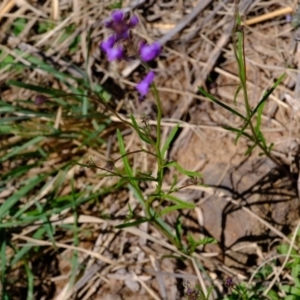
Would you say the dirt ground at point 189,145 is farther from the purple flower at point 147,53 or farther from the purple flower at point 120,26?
the purple flower at point 120,26

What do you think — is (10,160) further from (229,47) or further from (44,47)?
(229,47)

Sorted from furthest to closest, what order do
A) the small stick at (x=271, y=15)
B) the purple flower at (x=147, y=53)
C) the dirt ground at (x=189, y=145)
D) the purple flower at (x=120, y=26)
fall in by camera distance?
1. the small stick at (x=271, y=15)
2. the dirt ground at (x=189, y=145)
3. the purple flower at (x=147, y=53)
4. the purple flower at (x=120, y=26)

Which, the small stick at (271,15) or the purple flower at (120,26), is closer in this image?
the purple flower at (120,26)

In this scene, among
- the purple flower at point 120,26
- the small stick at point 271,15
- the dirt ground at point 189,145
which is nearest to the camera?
the purple flower at point 120,26

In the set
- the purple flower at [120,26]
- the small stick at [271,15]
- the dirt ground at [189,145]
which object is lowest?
the dirt ground at [189,145]

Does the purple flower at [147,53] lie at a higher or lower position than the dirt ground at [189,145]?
higher

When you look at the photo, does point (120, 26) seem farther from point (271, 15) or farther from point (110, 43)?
point (271, 15)

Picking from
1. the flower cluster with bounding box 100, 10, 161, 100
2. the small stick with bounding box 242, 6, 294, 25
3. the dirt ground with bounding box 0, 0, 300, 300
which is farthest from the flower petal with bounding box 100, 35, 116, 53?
the small stick with bounding box 242, 6, 294, 25

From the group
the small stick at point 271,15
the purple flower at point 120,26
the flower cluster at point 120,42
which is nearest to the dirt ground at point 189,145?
the small stick at point 271,15

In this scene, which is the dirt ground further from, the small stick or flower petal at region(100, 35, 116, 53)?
flower petal at region(100, 35, 116, 53)
